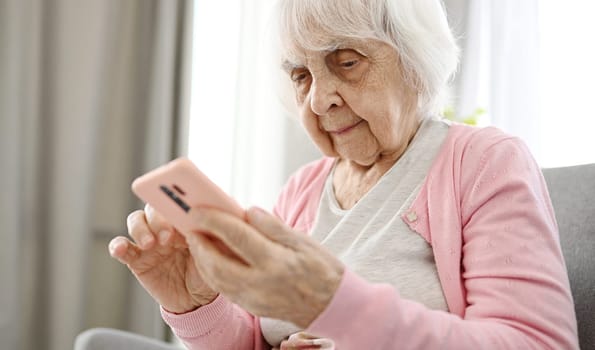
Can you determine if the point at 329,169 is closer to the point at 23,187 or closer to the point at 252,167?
the point at 252,167

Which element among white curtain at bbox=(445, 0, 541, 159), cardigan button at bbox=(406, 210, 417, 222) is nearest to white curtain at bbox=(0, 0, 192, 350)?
white curtain at bbox=(445, 0, 541, 159)

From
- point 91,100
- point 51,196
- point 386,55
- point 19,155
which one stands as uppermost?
point 386,55

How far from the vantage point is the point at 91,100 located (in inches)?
96.7

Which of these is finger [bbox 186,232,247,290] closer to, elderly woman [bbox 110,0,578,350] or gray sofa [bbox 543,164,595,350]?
elderly woman [bbox 110,0,578,350]

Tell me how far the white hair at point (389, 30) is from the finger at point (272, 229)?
45cm

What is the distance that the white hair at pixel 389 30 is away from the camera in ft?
3.37

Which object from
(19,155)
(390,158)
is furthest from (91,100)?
(390,158)

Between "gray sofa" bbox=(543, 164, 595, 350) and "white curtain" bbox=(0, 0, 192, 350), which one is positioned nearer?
"gray sofa" bbox=(543, 164, 595, 350)

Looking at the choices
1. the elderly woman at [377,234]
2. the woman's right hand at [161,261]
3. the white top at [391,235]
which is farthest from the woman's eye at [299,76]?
the woman's right hand at [161,261]

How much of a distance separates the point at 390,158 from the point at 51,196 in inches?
67.3

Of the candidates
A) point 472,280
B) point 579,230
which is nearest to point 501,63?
point 579,230

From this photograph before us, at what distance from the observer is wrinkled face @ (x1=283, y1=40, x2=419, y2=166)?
1.06 meters

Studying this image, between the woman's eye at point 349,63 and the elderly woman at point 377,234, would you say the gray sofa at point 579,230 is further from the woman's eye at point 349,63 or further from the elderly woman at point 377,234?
the woman's eye at point 349,63

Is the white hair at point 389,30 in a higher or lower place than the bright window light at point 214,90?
higher
